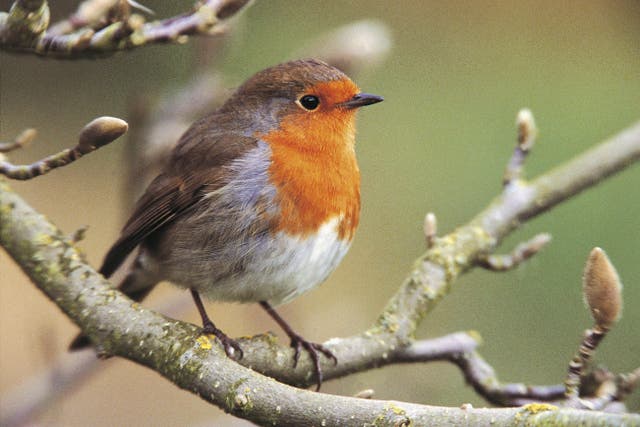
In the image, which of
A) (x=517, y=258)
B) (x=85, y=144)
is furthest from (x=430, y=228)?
(x=85, y=144)

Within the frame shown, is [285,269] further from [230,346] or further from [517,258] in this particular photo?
[517,258]

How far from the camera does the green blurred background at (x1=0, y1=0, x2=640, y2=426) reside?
511 centimetres

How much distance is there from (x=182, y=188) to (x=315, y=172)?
0.52m

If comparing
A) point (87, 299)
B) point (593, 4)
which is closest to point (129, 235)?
point (87, 299)

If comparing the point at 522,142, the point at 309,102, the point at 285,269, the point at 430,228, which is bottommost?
the point at 285,269

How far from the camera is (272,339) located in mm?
2664

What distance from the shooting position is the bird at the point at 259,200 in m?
2.94

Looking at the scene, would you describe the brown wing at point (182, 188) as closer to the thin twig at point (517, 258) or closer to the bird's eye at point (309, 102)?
the bird's eye at point (309, 102)

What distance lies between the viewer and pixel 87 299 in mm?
2357

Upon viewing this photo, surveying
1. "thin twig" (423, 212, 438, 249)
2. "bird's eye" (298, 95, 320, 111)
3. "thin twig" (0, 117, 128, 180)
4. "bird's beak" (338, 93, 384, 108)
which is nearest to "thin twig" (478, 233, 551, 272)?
"thin twig" (423, 212, 438, 249)

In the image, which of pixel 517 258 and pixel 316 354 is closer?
pixel 316 354

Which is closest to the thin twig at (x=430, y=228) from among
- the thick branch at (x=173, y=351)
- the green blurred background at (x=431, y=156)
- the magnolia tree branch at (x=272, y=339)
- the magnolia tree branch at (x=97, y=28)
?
the magnolia tree branch at (x=272, y=339)

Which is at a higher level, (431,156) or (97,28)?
(431,156)

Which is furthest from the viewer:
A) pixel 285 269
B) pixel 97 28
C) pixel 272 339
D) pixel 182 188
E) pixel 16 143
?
pixel 182 188
